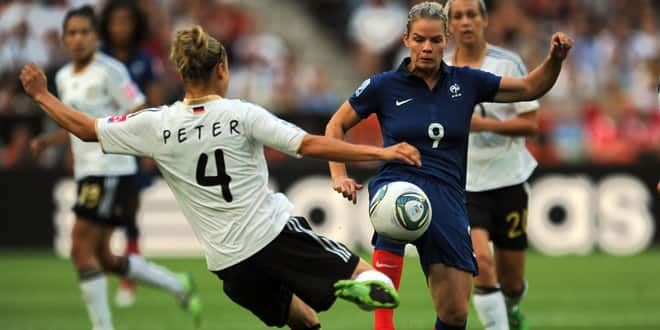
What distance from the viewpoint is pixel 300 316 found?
7262 mm

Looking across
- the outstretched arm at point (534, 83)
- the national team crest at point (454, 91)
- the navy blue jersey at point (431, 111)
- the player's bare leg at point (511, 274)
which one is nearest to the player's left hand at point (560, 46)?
the outstretched arm at point (534, 83)

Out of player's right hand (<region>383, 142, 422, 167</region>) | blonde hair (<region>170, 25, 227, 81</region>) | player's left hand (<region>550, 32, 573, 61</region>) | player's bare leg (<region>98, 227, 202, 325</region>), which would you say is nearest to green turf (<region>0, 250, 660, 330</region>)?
player's bare leg (<region>98, 227, 202, 325</region>)

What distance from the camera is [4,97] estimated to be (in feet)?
58.7

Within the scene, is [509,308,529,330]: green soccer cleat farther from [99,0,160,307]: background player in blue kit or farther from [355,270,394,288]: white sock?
[99,0,160,307]: background player in blue kit

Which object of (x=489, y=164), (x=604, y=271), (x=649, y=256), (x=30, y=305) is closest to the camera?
(x=489, y=164)

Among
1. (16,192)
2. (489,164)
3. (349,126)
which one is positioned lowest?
(16,192)

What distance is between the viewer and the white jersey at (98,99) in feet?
33.5

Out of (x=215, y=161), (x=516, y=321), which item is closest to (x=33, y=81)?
(x=215, y=161)

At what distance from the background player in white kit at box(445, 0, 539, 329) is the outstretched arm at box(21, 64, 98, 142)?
2.89 meters

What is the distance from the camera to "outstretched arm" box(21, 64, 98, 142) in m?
6.76

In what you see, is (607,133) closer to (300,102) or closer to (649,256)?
(649,256)

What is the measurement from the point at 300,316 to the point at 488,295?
5.53 ft

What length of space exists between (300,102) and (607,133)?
4.61m

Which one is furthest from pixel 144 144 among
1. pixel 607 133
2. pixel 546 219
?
pixel 607 133
